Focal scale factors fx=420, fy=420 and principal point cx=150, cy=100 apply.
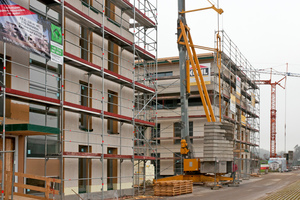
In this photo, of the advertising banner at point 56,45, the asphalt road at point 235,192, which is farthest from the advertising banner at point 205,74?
the advertising banner at point 56,45

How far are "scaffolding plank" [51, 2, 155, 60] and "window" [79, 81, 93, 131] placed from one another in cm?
279

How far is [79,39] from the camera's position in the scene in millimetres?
20391

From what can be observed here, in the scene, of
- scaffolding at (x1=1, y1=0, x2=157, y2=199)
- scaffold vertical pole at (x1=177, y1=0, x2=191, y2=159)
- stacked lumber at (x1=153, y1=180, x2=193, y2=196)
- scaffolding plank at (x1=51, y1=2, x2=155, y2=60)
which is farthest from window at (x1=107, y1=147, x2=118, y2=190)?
scaffold vertical pole at (x1=177, y1=0, x2=191, y2=159)

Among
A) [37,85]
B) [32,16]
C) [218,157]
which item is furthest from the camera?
[218,157]

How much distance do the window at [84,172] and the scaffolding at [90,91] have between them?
0.05 meters

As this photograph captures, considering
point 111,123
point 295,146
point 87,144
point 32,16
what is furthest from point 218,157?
point 295,146

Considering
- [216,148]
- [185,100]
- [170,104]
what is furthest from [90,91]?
[170,104]

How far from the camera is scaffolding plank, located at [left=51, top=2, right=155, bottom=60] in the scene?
18.1m

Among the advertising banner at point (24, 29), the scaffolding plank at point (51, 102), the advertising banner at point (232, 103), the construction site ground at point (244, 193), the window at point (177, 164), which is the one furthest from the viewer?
the advertising banner at point (232, 103)

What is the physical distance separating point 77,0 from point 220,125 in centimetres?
1369

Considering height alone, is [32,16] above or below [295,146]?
above

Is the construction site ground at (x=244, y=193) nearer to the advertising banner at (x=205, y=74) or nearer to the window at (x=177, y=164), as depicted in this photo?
the window at (x=177, y=164)

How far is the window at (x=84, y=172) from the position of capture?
19622 millimetres

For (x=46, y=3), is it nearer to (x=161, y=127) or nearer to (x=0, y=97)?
(x=0, y=97)
